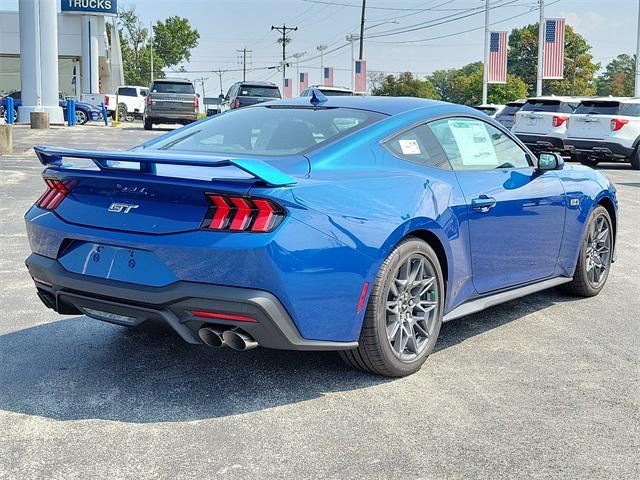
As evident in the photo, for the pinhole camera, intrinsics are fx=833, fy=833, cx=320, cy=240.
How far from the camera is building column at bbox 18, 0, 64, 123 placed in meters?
30.2

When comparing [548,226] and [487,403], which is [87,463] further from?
[548,226]

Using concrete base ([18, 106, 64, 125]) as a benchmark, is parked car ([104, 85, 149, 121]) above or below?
above

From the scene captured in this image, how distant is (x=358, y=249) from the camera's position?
3.91 meters

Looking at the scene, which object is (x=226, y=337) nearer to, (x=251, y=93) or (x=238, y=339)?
(x=238, y=339)

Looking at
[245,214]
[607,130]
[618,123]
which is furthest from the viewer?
[607,130]

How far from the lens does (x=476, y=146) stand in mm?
5133

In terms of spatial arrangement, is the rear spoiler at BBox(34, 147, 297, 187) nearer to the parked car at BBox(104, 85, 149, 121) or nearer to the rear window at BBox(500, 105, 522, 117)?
the rear window at BBox(500, 105, 522, 117)

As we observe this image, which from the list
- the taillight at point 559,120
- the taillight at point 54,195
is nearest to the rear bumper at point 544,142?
the taillight at point 559,120

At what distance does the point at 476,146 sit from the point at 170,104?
2655cm

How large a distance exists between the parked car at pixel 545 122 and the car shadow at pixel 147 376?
56.0 feet

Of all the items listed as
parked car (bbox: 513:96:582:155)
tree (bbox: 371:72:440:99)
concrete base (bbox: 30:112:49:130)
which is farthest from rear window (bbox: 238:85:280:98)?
tree (bbox: 371:72:440:99)

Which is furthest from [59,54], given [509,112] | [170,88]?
[509,112]

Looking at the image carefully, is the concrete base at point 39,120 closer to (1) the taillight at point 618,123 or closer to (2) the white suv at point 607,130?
(2) the white suv at point 607,130

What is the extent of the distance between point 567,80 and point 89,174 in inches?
3864
